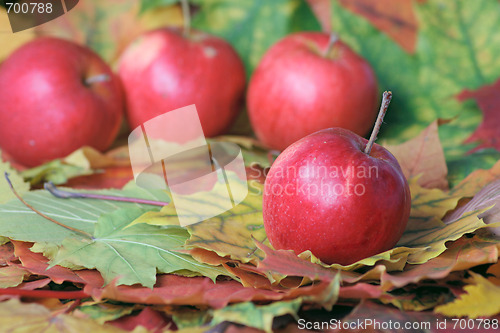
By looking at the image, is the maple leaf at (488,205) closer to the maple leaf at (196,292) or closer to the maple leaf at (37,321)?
the maple leaf at (196,292)

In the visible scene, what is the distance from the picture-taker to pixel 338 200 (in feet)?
1.36

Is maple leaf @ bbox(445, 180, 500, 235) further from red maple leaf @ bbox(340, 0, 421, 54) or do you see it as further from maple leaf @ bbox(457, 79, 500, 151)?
red maple leaf @ bbox(340, 0, 421, 54)

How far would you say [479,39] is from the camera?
0.81m

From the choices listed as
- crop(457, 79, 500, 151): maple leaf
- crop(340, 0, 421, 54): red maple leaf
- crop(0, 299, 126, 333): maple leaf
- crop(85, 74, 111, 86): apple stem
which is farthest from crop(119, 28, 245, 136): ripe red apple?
crop(0, 299, 126, 333): maple leaf

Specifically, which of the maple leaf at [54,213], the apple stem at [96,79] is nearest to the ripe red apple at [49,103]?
the apple stem at [96,79]

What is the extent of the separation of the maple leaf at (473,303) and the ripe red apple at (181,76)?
1.73 feet

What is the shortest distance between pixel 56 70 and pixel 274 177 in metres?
0.45

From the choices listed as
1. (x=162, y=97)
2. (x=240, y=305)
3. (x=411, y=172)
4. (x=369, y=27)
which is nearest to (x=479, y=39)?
(x=369, y=27)

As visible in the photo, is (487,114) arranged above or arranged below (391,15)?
below

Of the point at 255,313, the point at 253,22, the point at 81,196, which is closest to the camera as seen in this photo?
the point at 255,313

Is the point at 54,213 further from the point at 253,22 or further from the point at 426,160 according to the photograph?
the point at 253,22

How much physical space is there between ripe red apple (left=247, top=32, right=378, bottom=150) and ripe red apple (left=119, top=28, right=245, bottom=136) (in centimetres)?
6

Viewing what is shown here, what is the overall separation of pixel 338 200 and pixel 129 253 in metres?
0.20

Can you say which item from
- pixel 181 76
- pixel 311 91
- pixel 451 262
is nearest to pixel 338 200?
pixel 451 262
